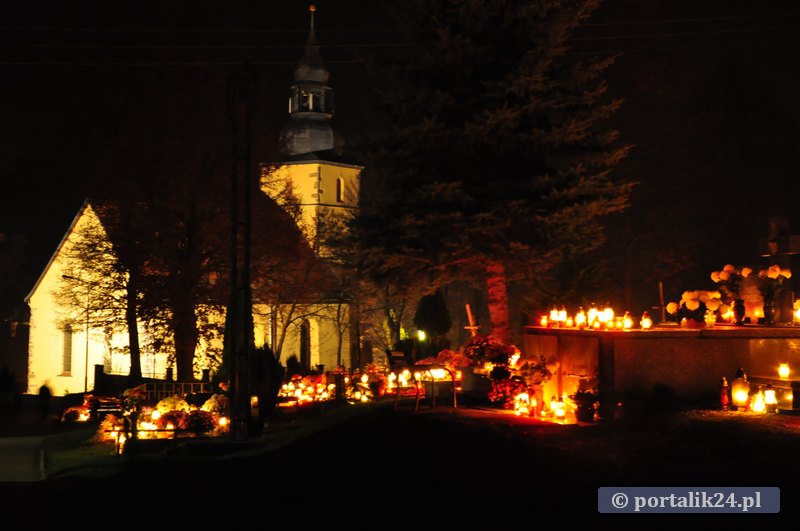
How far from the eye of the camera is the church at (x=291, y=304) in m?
41.1

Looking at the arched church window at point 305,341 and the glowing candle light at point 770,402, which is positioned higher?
the arched church window at point 305,341

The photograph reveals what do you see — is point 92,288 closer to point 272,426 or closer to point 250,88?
point 272,426

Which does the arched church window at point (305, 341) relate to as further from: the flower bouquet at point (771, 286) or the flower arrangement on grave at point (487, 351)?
the flower bouquet at point (771, 286)

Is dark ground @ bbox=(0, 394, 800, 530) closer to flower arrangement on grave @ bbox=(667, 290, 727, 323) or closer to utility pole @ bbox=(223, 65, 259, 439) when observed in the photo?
utility pole @ bbox=(223, 65, 259, 439)

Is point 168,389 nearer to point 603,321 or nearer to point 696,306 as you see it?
point 603,321

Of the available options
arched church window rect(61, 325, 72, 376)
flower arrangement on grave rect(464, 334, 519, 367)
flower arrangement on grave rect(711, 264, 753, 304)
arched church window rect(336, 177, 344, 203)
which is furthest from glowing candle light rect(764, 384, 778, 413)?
arched church window rect(336, 177, 344, 203)

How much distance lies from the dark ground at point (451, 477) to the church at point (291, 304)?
17448 mm

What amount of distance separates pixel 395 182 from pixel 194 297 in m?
11.6

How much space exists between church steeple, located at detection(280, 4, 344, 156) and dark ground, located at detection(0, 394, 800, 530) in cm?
5902

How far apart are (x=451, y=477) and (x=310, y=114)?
63.4 meters

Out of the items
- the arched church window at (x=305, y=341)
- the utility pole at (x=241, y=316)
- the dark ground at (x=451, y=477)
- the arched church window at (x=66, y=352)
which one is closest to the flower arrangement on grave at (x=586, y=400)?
the dark ground at (x=451, y=477)

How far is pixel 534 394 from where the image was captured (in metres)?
17.5

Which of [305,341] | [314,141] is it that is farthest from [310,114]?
[305,341]

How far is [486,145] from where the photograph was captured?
20875mm
